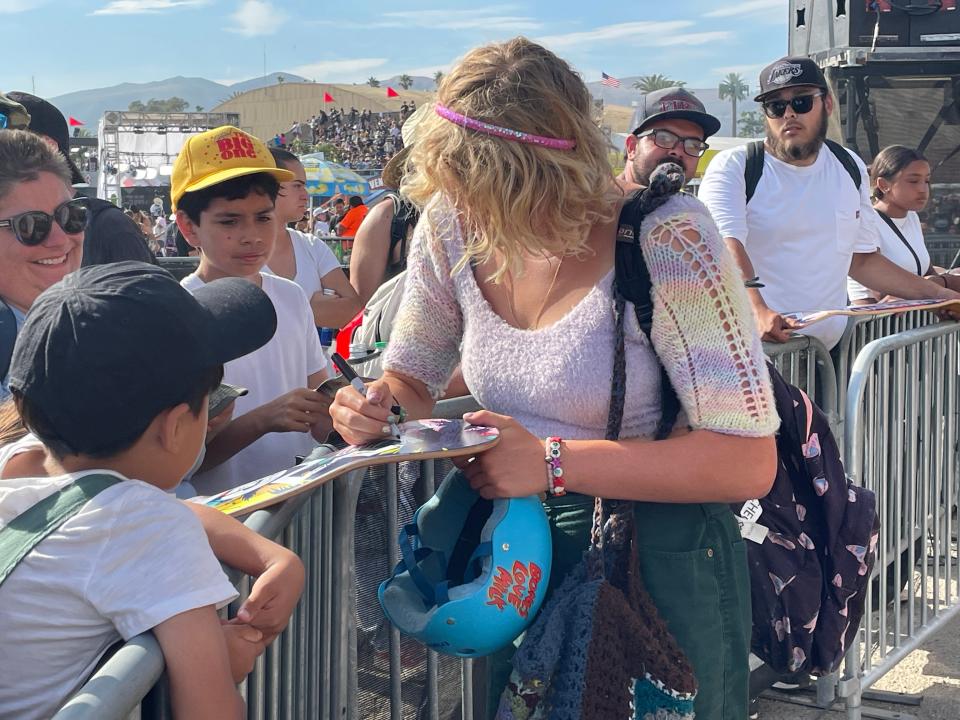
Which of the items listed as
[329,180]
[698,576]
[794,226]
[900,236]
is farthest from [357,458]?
[329,180]

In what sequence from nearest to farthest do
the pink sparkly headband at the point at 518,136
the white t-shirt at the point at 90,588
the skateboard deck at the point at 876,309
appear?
the white t-shirt at the point at 90,588 → the pink sparkly headband at the point at 518,136 → the skateboard deck at the point at 876,309

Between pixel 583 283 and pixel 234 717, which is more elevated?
pixel 583 283

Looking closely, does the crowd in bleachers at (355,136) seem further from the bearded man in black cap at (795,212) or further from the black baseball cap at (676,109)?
the bearded man in black cap at (795,212)

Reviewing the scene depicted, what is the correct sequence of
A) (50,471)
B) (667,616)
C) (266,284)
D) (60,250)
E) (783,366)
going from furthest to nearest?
1. (783,366)
2. (266,284)
3. (60,250)
4. (667,616)
5. (50,471)

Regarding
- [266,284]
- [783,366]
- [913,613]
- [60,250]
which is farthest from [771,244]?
[60,250]

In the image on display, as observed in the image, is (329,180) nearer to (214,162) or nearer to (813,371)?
(813,371)

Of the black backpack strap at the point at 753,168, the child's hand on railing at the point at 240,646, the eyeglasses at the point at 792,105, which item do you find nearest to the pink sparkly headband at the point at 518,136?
the child's hand on railing at the point at 240,646

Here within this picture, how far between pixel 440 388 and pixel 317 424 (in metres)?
0.34

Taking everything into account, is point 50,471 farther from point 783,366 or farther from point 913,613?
point 913,613

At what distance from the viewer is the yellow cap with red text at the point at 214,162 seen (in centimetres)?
330

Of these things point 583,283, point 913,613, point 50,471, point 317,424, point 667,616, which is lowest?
point 913,613

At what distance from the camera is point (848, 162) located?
4723 mm

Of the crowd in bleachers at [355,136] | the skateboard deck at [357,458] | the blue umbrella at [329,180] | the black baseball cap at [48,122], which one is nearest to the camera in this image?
the skateboard deck at [357,458]

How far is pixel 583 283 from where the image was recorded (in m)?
2.01
